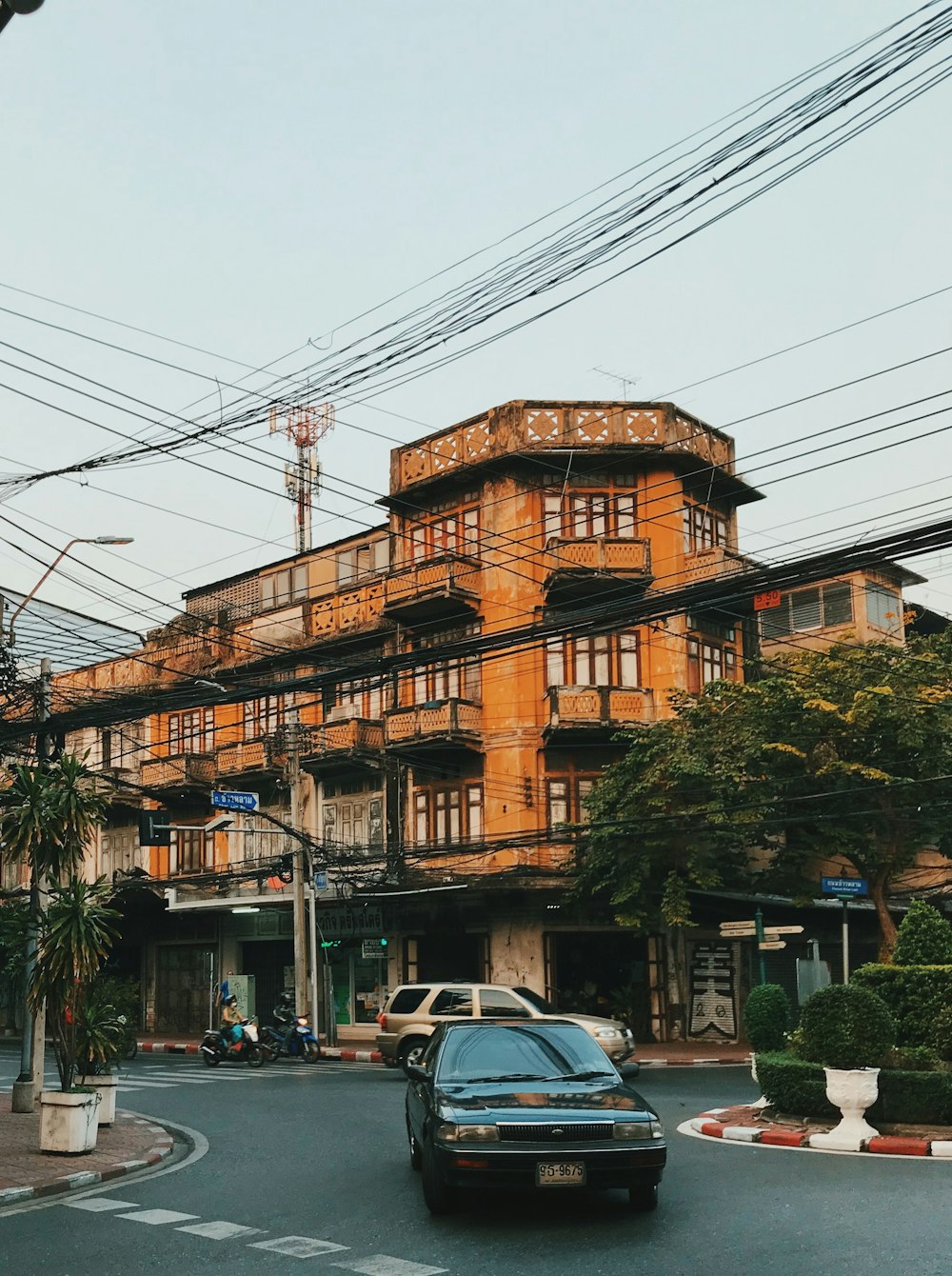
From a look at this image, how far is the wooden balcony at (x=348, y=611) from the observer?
40.7m

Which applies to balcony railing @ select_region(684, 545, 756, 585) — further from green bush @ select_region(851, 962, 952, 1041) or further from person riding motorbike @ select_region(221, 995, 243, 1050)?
green bush @ select_region(851, 962, 952, 1041)

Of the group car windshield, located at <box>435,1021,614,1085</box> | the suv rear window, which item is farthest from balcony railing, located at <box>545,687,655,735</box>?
car windshield, located at <box>435,1021,614,1085</box>

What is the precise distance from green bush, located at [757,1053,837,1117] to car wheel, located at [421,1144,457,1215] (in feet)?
20.9

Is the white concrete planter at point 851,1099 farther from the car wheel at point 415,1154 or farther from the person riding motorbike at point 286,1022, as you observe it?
the person riding motorbike at point 286,1022

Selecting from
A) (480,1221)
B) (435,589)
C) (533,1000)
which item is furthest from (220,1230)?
(435,589)

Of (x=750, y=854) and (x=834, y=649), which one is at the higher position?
(x=834, y=649)

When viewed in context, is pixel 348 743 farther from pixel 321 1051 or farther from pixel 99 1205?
pixel 99 1205

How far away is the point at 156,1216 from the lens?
1161cm

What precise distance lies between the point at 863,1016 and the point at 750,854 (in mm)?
21363

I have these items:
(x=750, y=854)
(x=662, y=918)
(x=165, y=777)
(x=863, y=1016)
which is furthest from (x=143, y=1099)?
(x=165, y=777)

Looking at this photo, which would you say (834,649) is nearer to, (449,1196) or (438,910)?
(438,910)

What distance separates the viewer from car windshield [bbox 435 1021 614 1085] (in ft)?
39.2

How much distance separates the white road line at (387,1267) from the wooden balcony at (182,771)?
1387 inches

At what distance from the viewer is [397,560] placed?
133ft
